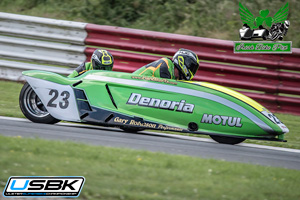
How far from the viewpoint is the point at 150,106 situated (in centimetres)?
645

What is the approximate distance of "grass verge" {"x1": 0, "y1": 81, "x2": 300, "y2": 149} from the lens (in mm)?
7075

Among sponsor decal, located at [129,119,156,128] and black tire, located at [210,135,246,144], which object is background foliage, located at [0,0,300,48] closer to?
black tire, located at [210,135,246,144]

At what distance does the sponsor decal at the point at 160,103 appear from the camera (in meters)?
6.38

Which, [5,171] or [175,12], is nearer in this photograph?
[5,171]

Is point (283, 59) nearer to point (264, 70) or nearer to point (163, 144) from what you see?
point (264, 70)

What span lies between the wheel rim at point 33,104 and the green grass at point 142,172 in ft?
5.65

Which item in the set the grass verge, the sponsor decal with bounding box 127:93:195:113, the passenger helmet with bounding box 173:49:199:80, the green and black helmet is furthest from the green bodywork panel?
the grass verge

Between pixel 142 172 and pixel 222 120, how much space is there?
2152 millimetres

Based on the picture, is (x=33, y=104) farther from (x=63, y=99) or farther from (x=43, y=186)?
(x=43, y=186)

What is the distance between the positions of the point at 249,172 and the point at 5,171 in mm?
2375

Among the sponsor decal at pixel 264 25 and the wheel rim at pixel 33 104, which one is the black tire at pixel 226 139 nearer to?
the wheel rim at pixel 33 104

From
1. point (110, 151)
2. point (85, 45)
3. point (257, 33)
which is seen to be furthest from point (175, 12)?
point (110, 151)

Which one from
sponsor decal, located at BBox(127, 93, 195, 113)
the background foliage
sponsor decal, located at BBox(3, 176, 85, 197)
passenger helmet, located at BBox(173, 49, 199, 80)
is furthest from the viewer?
the background foliage

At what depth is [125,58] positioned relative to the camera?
9273 millimetres
